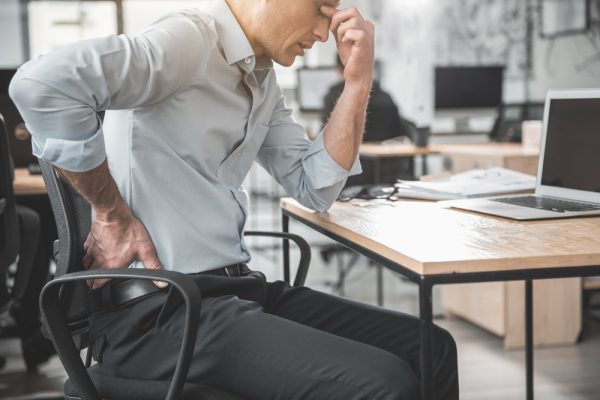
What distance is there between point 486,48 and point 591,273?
20.6 ft

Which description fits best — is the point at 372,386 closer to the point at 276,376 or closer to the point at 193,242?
the point at 276,376

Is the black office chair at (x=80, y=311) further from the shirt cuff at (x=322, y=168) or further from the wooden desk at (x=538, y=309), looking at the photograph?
the wooden desk at (x=538, y=309)

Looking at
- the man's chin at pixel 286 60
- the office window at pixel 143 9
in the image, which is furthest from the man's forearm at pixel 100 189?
the office window at pixel 143 9

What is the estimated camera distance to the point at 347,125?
1648 millimetres

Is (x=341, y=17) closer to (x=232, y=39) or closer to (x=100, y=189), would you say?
(x=232, y=39)

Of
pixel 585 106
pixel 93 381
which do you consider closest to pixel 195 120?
pixel 93 381

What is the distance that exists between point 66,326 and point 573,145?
1.24m

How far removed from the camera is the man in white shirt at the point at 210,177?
119 centimetres

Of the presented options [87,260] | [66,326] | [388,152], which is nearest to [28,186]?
[87,260]

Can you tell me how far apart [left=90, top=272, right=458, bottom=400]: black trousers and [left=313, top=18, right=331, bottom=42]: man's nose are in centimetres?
49

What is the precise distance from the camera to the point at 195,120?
1.39m

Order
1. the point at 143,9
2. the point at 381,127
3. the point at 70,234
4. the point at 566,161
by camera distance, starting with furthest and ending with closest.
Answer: the point at 143,9 → the point at 381,127 → the point at 566,161 → the point at 70,234

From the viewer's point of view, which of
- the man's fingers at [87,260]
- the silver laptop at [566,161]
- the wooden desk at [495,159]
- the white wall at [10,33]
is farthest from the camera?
the white wall at [10,33]

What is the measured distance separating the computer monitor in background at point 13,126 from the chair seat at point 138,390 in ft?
6.64
